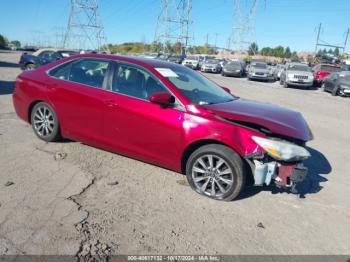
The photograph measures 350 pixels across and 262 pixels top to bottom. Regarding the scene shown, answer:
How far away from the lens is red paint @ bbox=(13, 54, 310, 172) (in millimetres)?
4047

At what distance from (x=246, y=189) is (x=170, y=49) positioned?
7625 cm

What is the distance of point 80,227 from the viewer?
3326 millimetres

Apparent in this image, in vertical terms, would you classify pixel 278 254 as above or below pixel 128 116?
below

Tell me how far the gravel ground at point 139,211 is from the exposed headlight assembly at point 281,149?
0.66 meters

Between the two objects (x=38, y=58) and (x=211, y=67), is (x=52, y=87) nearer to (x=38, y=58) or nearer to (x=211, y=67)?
(x=38, y=58)

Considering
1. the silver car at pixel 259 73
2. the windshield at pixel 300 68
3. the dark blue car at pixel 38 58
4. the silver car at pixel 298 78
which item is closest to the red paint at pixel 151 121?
the dark blue car at pixel 38 58

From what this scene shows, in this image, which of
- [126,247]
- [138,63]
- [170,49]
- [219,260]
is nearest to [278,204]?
[219,260]

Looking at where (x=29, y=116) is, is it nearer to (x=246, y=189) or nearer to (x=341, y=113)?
(x=246, y=189)

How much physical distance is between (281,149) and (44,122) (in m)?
3.91

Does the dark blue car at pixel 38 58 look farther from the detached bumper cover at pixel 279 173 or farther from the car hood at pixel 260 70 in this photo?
the detached bumper cover at pixel 279 173

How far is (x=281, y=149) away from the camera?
12.7 ft

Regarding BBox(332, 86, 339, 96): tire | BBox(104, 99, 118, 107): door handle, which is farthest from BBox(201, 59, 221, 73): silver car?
BBox(104, 99, 118, 107): door handle

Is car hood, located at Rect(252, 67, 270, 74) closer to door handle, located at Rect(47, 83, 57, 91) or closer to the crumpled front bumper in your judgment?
door handle, located at Rect(47, 83, 57, 91)

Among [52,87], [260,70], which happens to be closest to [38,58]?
[52,87]
